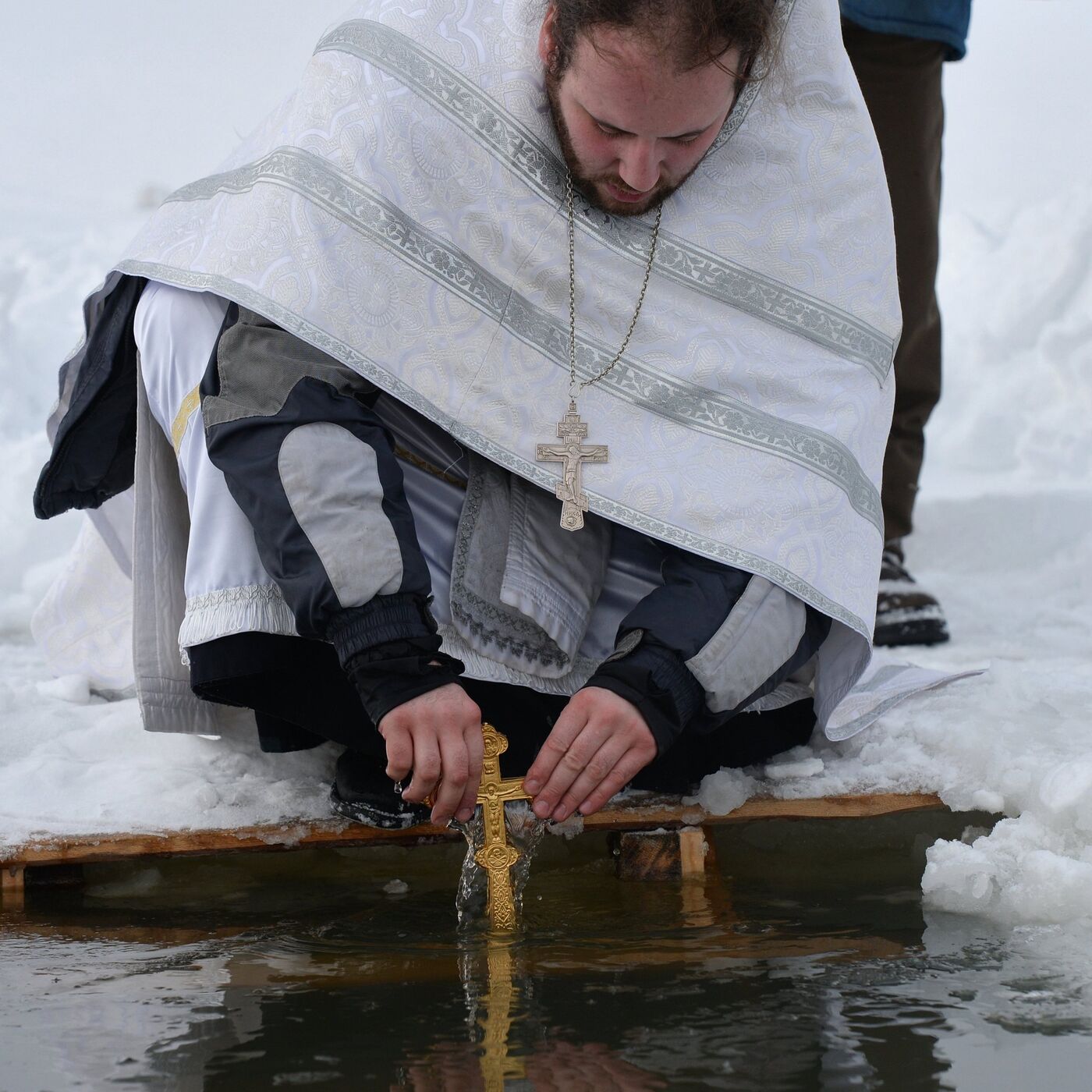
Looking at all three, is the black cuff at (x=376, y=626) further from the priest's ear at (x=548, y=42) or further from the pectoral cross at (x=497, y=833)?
the priest's ear at (x=548, y=42)

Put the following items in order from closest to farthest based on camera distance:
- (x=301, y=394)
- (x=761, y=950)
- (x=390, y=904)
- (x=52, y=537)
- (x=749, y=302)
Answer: (x=761, y=950) < (x=301, y=394) < (x=390, y=904) < (x=749, y=302) < (x=52, y=537)

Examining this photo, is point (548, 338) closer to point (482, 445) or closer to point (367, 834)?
point (482, 445)

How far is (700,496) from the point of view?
195 cm

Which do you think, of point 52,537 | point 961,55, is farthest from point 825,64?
point 52,537

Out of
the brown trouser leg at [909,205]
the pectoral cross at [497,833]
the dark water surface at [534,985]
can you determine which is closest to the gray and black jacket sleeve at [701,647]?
the pectoral cross at [497,833]

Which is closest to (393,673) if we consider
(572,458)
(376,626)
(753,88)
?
(376,626)

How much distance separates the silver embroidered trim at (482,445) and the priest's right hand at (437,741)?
40 cm

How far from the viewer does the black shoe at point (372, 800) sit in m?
1.90

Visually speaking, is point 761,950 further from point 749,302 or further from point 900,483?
point 900,483

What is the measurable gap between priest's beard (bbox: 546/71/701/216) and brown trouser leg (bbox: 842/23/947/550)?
999 millimetres

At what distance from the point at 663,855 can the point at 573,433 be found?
24.5 inches

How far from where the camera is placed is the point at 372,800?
1901 millimetres

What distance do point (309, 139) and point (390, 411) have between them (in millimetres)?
401

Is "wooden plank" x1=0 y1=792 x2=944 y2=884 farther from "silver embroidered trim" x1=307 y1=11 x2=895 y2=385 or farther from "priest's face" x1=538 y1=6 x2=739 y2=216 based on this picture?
"priest's face" x1=538 y1=6 x2=739 y2=216
